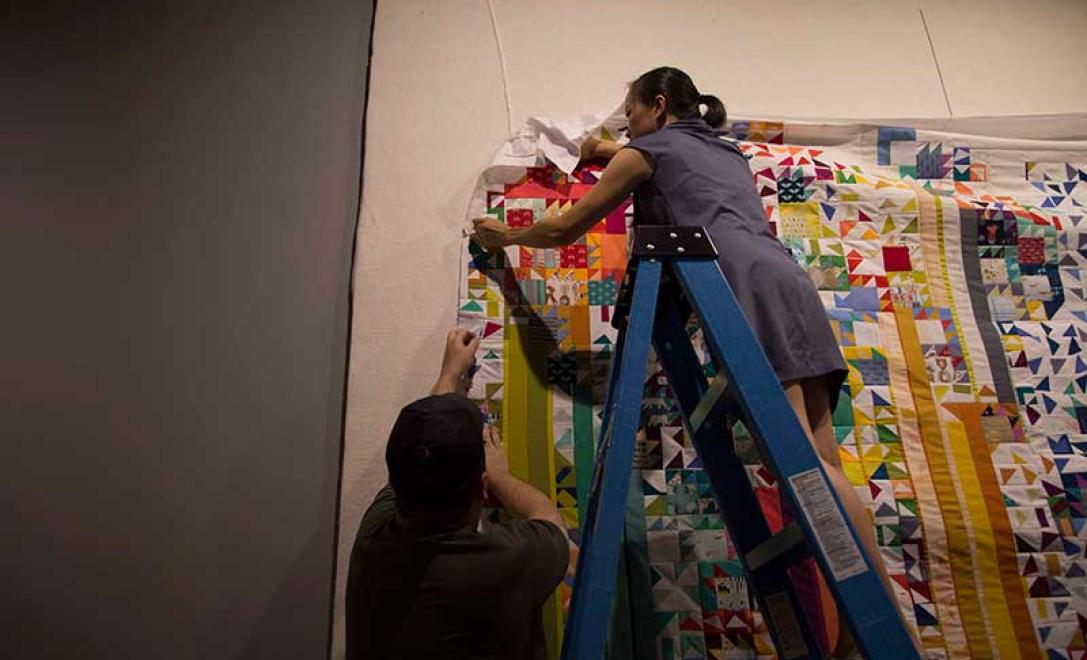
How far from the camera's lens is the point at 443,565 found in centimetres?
76

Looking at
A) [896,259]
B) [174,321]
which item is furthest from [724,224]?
[174,321]

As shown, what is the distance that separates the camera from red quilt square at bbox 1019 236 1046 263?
4.76 feet

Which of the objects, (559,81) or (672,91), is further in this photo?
(559,81)

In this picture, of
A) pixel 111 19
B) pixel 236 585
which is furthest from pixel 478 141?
pixel 236 585

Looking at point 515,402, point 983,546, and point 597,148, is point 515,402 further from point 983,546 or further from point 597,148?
point 983,546

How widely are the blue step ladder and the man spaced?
0.23 feet

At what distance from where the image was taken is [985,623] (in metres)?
1.17

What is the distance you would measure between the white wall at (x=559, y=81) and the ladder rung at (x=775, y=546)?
683 mm

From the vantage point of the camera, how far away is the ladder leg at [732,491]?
869 millimetres

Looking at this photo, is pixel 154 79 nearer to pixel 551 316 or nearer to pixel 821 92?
pixel 551 316

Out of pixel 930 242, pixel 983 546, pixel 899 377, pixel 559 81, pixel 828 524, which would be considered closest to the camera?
pixel 828 524

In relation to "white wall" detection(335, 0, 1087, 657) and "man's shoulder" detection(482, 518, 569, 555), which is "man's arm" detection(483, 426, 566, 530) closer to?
"man's shoulder" detection(482, 518, 569, 555)

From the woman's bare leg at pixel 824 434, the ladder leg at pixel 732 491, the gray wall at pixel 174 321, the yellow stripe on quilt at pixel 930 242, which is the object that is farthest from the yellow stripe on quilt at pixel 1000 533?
the gray wall at pixel 174 321

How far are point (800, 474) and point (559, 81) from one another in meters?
1.17
